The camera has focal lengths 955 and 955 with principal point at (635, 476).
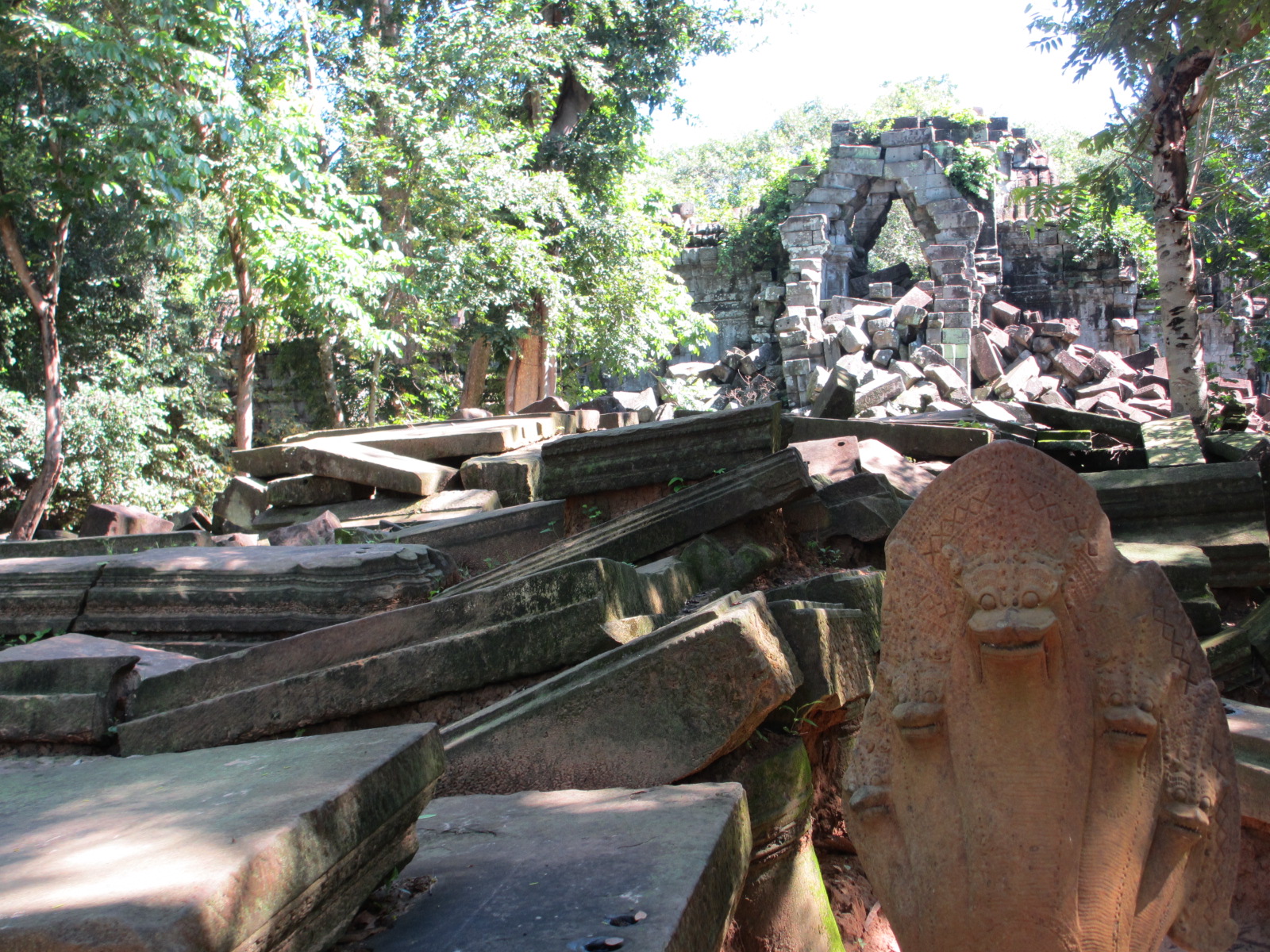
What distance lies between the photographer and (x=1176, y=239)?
766 cm

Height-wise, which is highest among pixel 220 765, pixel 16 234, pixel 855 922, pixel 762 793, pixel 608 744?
pixel 16 234

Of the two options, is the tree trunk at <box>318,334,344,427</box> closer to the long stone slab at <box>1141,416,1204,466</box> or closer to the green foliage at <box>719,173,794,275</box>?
the green foliage at <box>719,173,794,275</box>

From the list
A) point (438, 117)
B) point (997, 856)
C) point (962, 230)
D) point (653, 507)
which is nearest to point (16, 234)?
point (438, 117)

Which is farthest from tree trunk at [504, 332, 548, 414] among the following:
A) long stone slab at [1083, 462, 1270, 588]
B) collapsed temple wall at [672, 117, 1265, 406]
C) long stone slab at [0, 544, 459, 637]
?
A: long stone slab at [0, 544, 459, 637]

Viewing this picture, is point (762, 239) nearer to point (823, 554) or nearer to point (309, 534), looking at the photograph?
point (309, 534)

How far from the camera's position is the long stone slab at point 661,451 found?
4.57m

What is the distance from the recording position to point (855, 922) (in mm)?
2770

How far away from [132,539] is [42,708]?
264 cm

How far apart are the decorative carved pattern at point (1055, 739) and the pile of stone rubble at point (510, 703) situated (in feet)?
1.51

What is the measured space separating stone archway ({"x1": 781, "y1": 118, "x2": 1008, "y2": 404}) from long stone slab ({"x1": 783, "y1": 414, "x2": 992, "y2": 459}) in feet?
33.5

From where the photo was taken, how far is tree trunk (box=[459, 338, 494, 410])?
14.7 meters

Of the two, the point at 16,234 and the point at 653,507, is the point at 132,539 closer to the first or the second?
the point at 653,507

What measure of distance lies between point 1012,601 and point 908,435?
15.7 feet

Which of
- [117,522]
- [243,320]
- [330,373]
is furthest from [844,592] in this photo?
[330,373]
